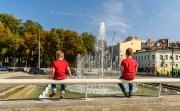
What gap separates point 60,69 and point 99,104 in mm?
1486

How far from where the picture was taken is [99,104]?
33.7 ft

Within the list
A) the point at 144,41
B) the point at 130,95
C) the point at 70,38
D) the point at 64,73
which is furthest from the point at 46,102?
the point at 144,41

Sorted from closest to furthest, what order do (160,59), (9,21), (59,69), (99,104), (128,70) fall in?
(99,104) → (59,69) → (128,70) → (9,21) → (160,59)

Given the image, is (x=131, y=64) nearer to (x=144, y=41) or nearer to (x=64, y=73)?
(x=64, y=73)

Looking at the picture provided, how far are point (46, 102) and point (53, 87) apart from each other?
127 cm

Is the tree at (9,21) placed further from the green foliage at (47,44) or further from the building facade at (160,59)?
the building facade at (160,59)

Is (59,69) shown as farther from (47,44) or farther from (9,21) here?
(9,21)

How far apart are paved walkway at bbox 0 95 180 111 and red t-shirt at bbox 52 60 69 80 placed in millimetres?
660

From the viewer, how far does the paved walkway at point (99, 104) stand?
9.67 metres

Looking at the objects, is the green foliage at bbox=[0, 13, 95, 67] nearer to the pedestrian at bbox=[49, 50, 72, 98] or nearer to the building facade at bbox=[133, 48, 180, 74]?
the building facade at bbox=[133, 48, 180, 74]

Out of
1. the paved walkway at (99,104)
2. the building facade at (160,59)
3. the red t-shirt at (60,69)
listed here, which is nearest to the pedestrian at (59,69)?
the red t-shirt at (60,69)

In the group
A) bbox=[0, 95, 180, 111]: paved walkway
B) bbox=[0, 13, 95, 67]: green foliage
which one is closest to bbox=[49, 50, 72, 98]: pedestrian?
bbox=[0, 95, 180, 111]: paved walkway

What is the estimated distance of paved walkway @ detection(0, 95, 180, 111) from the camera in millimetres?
9672

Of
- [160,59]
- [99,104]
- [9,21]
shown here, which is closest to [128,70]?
[99,104]
